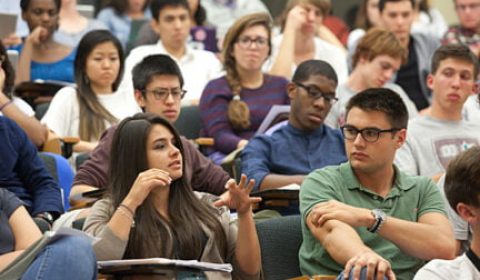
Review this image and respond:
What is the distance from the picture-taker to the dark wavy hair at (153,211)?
4.43 m

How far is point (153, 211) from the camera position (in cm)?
451

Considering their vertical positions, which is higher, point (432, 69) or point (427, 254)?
point (432, 69)

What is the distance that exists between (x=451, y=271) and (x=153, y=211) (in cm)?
116

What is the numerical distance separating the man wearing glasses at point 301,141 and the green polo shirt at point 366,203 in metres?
0.88

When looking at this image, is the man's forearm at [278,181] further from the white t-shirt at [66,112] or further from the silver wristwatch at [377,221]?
the white t-shirt at [66,112]

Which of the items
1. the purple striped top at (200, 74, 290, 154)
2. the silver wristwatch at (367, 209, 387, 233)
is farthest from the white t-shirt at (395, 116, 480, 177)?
the silver wristwatch at (367, 209, 387, 233)

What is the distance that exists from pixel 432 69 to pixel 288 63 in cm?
144

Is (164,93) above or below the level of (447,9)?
below

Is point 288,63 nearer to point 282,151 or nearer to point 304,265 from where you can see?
point 282,151

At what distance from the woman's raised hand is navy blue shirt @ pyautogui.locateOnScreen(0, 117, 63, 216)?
0.76 metres

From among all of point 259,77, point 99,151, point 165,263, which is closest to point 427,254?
point 165,263

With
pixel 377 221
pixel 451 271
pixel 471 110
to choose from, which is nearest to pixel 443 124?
pixel 471 110

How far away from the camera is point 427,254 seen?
4.55m

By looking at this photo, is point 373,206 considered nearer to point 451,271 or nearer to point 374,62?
point 451,271
